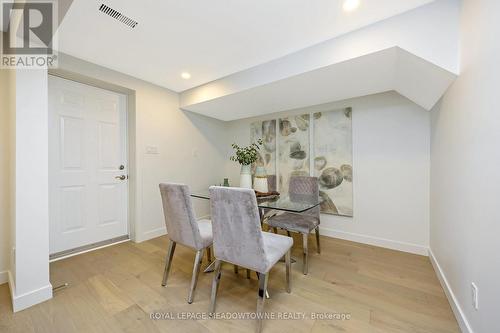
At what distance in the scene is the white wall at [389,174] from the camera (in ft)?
7.72

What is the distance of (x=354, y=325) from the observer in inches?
52.9

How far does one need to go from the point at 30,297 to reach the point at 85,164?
4.74ft

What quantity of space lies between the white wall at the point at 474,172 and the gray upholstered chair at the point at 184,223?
1715mm

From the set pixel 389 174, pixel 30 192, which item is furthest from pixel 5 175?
pixel 389 174

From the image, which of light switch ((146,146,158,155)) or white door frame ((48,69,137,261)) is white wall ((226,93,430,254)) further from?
white door frame ((48,69,137,261))

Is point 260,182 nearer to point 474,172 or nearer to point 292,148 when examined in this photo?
point 292,148

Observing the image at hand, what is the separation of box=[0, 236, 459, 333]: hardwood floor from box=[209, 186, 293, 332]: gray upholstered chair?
0.33 metres

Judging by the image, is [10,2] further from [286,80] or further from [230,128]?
[230,128]

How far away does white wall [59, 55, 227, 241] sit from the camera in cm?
264

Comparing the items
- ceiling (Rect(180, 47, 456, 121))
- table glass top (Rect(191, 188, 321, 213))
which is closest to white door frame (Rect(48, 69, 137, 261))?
ceiling (Rect(180, 47, 456, 121))

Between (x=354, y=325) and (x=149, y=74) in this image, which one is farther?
(x=149, y=74)

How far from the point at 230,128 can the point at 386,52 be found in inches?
115

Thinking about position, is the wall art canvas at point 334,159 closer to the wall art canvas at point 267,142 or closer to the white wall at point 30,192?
the wall art canvas at point 267,142

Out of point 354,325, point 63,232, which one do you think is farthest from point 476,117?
point 63,232
